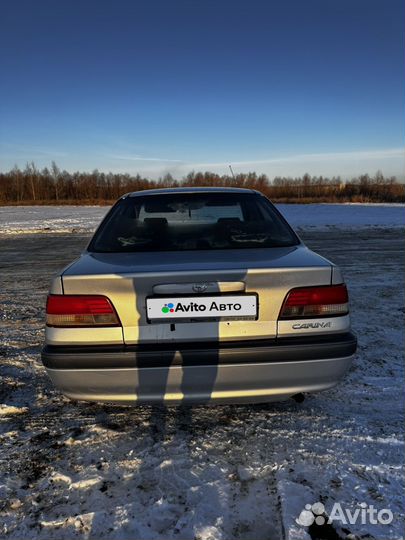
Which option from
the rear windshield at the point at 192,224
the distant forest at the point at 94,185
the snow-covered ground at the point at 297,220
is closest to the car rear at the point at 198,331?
the rear windshield at the point at 192,224

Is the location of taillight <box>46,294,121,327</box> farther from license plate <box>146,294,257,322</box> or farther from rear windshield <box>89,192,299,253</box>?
rear windshield <box>89,192,299,253</box>

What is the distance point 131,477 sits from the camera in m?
2.15

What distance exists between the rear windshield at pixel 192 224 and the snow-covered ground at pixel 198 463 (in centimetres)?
117

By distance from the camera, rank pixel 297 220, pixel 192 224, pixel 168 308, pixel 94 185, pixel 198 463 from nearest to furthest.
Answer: pixel 168 308 → pixel 198 463 → pixel 192 224 → pixel 297 220 → pixel 94 185

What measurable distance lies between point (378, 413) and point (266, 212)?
1.74m

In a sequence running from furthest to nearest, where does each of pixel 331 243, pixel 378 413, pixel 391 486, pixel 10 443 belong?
pixel 331 243, pixel 378 413, pixel 10 443, pixel 391 486

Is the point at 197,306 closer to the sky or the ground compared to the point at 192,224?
closer to the ground

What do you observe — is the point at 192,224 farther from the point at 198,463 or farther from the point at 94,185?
the point at 94,185

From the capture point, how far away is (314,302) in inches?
87.0

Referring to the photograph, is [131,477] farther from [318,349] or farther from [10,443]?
[318,349]

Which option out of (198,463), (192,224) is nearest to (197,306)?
(198,463)

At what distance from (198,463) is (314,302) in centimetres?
112

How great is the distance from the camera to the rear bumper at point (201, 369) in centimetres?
213

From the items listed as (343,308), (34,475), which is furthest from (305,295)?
(34,475)
